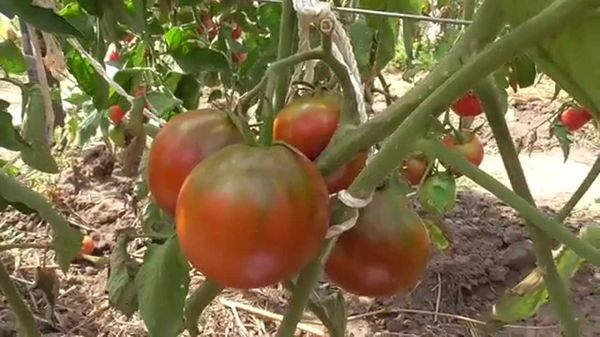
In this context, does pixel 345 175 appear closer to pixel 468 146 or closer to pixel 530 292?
pixel 530 292

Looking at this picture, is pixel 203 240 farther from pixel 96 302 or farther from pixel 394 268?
pixel 96 302

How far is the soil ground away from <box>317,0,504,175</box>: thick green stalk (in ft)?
4.12

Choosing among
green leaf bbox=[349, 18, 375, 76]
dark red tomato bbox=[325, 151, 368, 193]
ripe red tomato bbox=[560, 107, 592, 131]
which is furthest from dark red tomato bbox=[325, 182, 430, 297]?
ripe red tomato bbox=[560, 107, 592, 131]

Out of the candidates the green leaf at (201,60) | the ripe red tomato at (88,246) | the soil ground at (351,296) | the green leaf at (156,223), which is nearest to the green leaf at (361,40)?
the green leaf at (201,60)

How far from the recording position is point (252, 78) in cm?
133

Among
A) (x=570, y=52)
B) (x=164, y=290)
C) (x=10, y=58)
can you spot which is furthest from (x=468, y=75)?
(x=10, y=58)

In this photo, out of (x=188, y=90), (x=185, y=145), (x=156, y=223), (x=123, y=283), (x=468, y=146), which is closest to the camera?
(x=185, y=145)

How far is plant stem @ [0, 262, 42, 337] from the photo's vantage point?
999 millimetres

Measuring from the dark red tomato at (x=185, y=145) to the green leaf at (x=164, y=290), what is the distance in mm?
96

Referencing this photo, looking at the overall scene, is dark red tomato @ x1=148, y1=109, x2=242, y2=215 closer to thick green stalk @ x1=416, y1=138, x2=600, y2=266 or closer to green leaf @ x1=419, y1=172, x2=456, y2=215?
thick green stalk @ x1=416, y1=138, x2=600, y2=266

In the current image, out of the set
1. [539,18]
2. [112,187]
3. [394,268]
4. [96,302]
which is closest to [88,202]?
[112,187]

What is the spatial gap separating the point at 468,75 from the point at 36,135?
619mm

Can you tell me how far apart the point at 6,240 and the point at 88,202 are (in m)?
0.28

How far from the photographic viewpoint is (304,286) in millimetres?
679
